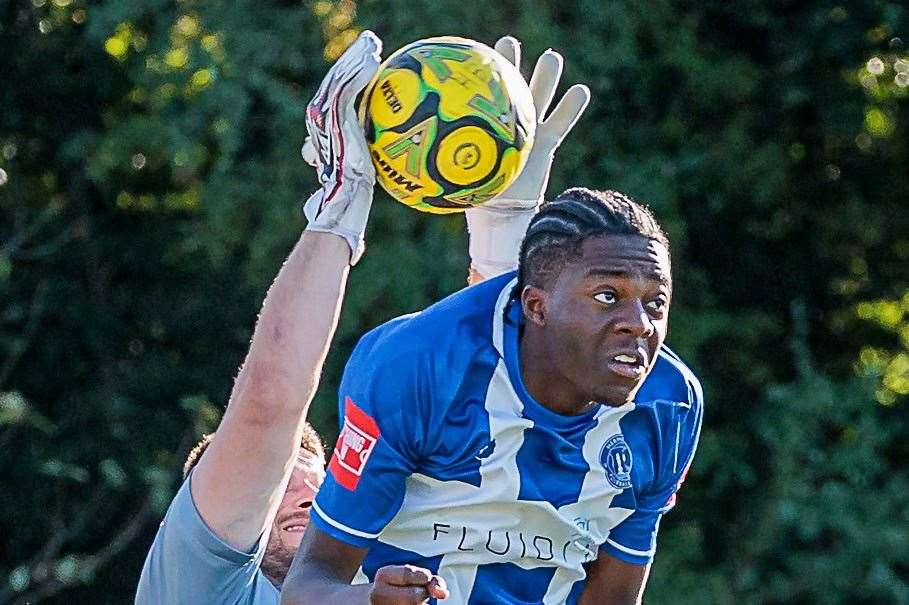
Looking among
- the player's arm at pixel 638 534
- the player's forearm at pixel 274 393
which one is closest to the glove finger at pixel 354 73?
the player's forearm at pixel 274 393

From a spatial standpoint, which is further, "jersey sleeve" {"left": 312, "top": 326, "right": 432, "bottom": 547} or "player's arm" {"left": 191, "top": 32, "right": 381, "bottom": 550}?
"player's arm" {"left": 191, "top": 32, "right": 381, "bottom": 550}

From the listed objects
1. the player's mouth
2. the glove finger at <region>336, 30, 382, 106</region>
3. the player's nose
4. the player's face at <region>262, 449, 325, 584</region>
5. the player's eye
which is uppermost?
the glove finger at <region>336, 30, 382, 106</region>

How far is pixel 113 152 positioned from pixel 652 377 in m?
4.50

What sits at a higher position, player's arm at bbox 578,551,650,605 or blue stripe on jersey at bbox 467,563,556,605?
blue stripe on jersey at bbox 467,563,556,605

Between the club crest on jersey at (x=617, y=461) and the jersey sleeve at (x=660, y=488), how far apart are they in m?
0.09

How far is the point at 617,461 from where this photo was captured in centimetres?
335

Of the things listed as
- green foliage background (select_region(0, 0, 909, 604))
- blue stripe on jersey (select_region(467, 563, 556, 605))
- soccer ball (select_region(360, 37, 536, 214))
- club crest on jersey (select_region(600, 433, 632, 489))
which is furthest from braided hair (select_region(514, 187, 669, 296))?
green foliage background (select_region(0, 0, 909, 604))

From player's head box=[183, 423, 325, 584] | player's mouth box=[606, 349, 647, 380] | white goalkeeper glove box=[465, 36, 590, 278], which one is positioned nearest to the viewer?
player's mouth box=[606, 349, 647, 380]

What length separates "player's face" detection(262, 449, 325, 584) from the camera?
3785mm

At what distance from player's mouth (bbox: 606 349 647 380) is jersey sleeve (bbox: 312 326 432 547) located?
13.1 inches

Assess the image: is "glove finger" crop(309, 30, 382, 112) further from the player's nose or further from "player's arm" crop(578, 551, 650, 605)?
"player's arm" crop(578, 551, 650, 605)

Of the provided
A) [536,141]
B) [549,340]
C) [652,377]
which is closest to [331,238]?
[549,340]

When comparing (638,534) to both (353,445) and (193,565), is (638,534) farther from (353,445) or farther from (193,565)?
(193,565)

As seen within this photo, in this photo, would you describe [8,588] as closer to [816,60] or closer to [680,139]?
[680,139]
